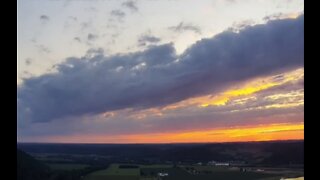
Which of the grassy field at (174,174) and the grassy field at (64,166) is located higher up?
the grassy field at (64,166)

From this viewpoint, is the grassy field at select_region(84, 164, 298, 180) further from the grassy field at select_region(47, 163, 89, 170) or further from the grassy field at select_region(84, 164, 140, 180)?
the grassy field at select_region(47, 163, 89, 170)

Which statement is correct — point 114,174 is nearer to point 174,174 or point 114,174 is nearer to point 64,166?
point 64,166

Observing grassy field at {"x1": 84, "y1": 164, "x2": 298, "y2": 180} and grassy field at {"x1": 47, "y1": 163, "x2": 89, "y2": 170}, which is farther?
grassy field at {"x1": 84, "y1": 164, "x2": 298, "y2": 180}

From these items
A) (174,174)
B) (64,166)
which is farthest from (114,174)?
(174,174)

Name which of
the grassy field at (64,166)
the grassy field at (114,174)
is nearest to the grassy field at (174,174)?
the grassy field at (114,174)

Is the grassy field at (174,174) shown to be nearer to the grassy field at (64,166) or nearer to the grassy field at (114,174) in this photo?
the grassy field at (114,174)

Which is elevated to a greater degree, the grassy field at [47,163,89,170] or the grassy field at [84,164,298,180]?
the grassy field at [47,163,89,170]

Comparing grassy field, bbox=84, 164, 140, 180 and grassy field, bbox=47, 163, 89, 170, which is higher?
grassy field, bbox=47, 163, 89, 170

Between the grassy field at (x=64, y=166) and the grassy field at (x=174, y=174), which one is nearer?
the grassy field at (x=64, y=166)


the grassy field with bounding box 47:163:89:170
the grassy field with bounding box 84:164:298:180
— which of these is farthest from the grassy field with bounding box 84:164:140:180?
the grassy field with bounding box 47:163:89:170
